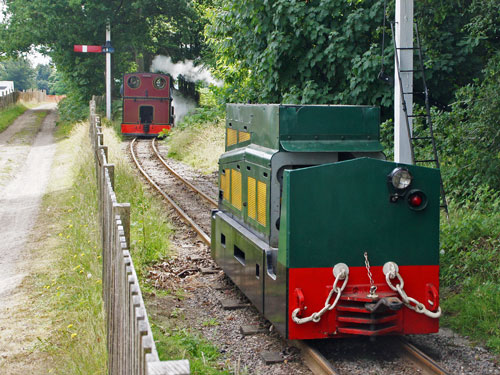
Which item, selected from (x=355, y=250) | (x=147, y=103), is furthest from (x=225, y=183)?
(x=147, y=103)

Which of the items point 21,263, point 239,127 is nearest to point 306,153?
point 239,127

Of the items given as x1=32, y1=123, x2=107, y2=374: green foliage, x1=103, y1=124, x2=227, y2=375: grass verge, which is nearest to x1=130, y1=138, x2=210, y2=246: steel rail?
x1=103, y1=124, x2=227, y2=375: grass verge

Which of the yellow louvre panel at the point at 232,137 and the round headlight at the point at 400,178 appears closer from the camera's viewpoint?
the round headlight at the point at 400,178

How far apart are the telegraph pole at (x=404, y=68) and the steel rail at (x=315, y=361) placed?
423 cm

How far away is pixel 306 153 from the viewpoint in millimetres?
7648

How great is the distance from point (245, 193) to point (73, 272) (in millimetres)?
2647

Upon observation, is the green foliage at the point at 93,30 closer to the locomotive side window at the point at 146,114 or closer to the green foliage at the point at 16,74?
the locomotive side window at the point at 146,114

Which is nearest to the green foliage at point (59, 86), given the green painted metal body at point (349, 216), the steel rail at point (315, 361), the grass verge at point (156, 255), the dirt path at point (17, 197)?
the dirt path at point (17, 197)

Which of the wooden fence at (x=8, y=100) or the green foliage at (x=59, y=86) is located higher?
the green foliage at (x=59, y=86)

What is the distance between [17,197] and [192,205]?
466 centimetres

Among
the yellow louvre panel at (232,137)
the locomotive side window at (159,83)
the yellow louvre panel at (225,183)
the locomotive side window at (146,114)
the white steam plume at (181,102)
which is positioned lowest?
the yellow louvre panel at (225,183)

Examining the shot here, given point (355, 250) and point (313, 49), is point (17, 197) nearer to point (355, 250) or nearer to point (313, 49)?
point (313, 49)

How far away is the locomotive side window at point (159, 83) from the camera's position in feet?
113

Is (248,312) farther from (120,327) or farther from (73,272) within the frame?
(120,327)
